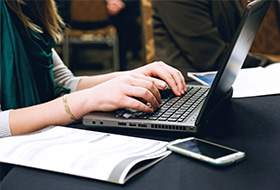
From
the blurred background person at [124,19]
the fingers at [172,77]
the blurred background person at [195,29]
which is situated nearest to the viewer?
the fingers at [172,77]

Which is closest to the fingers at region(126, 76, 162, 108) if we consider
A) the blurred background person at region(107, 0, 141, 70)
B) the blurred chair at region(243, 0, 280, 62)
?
the blurred chair at region(243, 0, 280, 62)

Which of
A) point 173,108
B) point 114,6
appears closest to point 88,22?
point 114,6

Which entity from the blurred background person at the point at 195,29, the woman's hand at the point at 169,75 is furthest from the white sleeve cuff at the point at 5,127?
the blurred background person at the point at 195,29

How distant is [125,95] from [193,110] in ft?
0.47

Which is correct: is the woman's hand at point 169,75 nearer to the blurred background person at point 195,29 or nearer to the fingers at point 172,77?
the fingers at point 172,77

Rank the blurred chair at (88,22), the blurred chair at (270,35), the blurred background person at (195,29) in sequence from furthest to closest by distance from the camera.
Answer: the blurred chair at (88,22), the blurred chair at (270,35), the blurred background person at (195,29)

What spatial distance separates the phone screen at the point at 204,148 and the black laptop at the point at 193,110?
5 cm

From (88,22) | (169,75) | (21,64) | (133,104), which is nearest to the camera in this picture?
(133,104)

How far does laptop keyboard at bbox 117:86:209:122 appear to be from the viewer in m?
0.65

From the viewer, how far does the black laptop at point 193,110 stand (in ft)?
1.80

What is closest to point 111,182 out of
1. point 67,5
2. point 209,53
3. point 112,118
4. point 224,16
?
point 112,118

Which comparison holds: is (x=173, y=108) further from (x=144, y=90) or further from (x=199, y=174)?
(x=199, y=174)

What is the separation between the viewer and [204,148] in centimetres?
51

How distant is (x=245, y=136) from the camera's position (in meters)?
0.59
